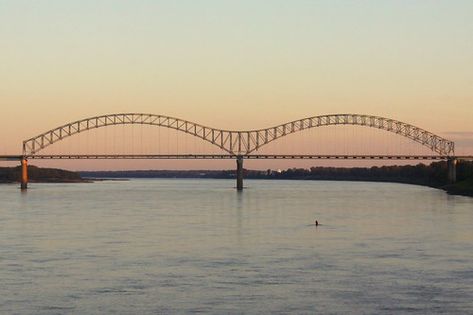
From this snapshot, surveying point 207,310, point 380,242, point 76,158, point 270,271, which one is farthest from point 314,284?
point 76,158

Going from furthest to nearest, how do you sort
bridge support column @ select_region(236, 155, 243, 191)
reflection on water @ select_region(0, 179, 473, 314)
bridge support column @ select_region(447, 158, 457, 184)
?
1. bridge support column @ select_region(236, 155, 243, 191)
2. bridge support column @ select_region(447, 158, 457, 184)
3. reflection on water @ select_region(0, 179, 473, 314)

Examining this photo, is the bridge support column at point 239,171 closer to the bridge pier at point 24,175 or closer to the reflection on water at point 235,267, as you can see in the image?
the bridge pier at point 24,175

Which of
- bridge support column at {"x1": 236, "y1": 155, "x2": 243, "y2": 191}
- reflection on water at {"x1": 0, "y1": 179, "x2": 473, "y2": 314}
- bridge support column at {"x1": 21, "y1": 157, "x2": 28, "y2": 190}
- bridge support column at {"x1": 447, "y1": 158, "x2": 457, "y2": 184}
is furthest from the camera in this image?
bridge support column at {"x1": 236, "y1": 155, "x2": 243, "y2": 191}

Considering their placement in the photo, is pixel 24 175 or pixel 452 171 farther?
pixel 24 175

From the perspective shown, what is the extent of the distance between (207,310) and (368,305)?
4375 millimetres

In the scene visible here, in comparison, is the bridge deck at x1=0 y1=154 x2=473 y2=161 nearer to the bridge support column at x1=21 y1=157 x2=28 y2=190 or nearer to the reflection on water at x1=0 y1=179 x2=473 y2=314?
the bridge support column at x1=21 y1=157 x2=28 y2=190

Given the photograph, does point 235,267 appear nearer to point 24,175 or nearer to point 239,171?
point 239,171

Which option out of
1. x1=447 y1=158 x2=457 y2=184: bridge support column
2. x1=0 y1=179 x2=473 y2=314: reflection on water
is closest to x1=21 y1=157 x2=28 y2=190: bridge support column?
x1=447 y1=158 x2=457 y2=184: bridge support column

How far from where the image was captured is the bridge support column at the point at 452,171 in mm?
148625

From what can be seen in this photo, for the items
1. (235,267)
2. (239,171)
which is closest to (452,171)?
(239,171)

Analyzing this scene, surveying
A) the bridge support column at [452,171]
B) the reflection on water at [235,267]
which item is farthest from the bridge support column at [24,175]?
the reflection on water at [235,267]

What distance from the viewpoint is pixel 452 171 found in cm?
15100

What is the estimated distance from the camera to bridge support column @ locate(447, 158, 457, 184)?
5851 inches

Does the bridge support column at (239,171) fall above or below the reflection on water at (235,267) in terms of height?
above
